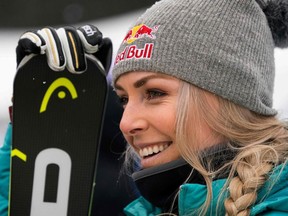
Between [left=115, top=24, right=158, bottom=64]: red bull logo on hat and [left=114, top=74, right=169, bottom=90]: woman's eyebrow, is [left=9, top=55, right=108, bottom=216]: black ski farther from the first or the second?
[left=114, top=74, right=169, bottom=90]: woman's eyebrow

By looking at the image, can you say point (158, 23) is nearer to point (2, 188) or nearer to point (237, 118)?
point (237, 118)

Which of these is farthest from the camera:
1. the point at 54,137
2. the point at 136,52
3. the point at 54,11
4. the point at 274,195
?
the point at 54,11

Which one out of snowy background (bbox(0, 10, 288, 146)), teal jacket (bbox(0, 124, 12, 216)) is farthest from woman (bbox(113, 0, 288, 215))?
snowy background (bbox(0, 10, 288, 146))

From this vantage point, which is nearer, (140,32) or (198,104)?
(198,104)

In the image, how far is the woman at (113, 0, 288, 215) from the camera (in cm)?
169

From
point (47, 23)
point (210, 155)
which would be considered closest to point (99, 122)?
point (210, 155)

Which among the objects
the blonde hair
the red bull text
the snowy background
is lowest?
the snowy background

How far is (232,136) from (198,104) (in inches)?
5.6

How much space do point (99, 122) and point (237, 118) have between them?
2.57ft

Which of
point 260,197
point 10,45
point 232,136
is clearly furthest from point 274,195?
point 10,45

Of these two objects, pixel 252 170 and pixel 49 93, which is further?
pixel 49 93

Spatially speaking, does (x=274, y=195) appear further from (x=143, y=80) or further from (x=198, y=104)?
(x=143, y=80)

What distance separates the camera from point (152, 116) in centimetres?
179

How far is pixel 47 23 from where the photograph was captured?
6.83 m
